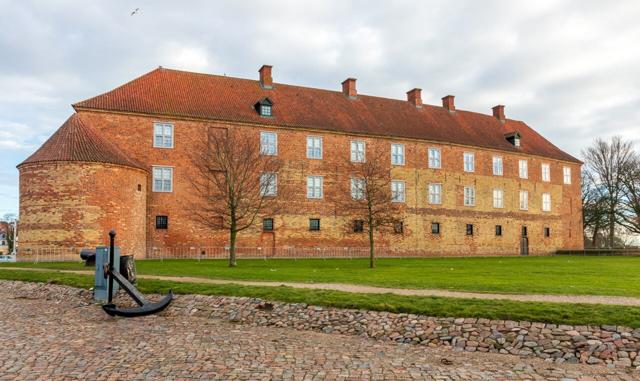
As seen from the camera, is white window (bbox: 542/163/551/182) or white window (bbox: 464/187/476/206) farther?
white window (bbox: 542/163/551/182)

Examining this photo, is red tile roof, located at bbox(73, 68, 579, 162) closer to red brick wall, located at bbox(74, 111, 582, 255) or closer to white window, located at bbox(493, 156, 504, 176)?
red brick wall, located at bbox(74, 111, 582, 255)

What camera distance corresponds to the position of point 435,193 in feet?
133

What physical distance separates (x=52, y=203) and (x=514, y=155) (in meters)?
35.3

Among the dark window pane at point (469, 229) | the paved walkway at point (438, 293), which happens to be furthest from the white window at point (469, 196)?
the paved walkway at point (438, 293)

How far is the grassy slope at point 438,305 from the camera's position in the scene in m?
10.2

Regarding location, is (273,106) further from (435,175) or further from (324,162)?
(435,175)

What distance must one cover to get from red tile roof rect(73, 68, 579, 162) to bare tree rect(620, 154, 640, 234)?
578 cm

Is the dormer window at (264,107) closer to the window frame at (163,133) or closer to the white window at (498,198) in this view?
the window frame at (163,133)

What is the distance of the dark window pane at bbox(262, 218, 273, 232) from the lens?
34.0 m

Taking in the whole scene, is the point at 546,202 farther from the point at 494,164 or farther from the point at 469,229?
the point at 469,229

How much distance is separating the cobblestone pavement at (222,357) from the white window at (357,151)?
25246mm

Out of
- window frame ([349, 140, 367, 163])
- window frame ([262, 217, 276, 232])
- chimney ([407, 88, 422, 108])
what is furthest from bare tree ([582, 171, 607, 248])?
window frame ([262, 217, 276, 232])

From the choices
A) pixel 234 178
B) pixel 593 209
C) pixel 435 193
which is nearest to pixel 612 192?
pixel 593 209

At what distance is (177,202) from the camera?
31.8 metres
